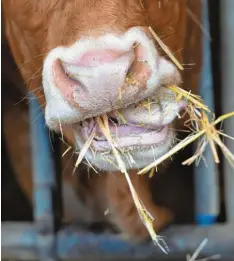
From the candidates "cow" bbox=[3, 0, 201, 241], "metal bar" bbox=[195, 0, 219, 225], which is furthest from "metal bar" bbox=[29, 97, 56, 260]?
"metal bar" bbox=[195, 0, 219, 225]

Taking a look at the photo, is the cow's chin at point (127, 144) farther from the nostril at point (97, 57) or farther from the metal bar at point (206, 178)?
the metal bar at point (206, 178)

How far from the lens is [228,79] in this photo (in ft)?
6.84

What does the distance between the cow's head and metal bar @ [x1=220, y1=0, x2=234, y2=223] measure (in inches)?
12.8

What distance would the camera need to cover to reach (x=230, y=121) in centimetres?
204

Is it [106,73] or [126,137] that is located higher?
[106,73]

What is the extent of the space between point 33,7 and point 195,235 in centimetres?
71

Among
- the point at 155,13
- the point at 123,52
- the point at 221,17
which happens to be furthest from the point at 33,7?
the point at 221,17

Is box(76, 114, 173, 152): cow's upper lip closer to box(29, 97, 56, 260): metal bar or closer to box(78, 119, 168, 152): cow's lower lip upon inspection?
box(78, 119, 168, 152): cow's lower lip

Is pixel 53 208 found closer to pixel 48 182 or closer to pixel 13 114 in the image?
pixel 48 182

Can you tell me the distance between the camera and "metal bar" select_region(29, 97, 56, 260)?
2.05 m

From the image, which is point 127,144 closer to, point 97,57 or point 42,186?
point 97,57

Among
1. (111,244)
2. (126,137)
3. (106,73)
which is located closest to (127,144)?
(126,137)

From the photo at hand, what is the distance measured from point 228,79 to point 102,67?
2.32 ft

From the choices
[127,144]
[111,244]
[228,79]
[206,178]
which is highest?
[228,79]
